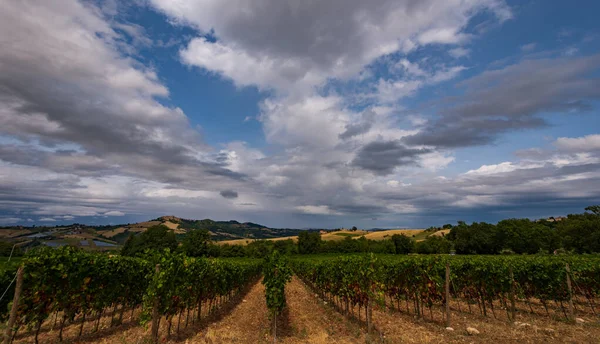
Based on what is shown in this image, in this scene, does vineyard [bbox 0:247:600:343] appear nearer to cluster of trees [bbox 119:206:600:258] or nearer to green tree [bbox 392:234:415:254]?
cluster of trees [bbox 119:206:600:258]

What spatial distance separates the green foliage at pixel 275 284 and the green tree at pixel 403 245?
88.1 meters

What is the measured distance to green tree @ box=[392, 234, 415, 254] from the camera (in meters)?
90.0

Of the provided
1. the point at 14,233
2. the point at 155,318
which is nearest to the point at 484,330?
the point at 155,318

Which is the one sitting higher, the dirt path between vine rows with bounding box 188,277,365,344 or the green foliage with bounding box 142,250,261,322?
the green foliage with bounding box 142,250,261,322

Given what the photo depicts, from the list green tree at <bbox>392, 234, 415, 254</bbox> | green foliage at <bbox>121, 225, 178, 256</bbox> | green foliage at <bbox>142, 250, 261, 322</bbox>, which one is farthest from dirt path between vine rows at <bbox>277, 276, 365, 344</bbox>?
green tree at <bbox>392, 234, 415, 254</bbox>

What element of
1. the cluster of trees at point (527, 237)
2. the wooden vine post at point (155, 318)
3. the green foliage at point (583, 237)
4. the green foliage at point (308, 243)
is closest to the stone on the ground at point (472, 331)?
the wooden vine post at point (155, 318)

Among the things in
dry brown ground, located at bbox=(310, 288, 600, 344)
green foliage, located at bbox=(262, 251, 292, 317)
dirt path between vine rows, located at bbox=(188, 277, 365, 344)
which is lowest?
dirt path between vine rows, located at bbox=(188, 277, 365, 344)

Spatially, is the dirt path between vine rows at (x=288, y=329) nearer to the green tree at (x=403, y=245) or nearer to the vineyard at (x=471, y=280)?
the vineyard at (x=471, y=280)

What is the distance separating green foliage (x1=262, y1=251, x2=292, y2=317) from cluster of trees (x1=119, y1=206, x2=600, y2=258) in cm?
4471

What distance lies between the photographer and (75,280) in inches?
392

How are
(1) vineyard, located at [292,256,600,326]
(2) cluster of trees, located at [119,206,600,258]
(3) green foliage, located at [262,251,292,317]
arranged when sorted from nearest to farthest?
(3) green foliage, located at [262,251,292,317] < (1) vineyard, located at [292,256,600,326] < (2) cluster of trees, located at [119,206,600,258]

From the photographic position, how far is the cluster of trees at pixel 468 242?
60.5 metres

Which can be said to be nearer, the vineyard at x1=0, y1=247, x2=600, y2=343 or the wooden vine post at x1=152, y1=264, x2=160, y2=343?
the vineyard at x1=0, y1=247, x2=600, y2=343

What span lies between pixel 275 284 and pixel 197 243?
3087 inches
